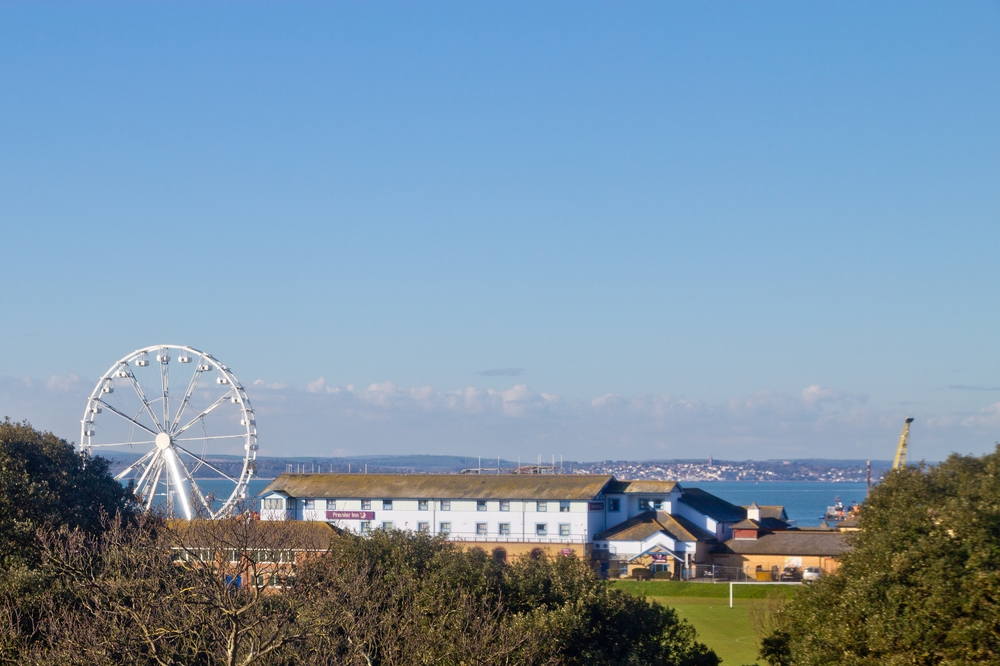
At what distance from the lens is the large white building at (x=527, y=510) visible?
78825 mm

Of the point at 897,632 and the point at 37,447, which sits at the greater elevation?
the point at 37,447

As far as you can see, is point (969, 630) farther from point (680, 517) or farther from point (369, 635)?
point (680, 517)

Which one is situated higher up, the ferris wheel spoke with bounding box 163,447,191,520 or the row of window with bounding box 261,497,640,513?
the ferris wheel spoke with bounding box 163,447,191,520

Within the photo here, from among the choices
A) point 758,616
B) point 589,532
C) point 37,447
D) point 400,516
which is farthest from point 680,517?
point 37,447

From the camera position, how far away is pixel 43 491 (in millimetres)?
35531

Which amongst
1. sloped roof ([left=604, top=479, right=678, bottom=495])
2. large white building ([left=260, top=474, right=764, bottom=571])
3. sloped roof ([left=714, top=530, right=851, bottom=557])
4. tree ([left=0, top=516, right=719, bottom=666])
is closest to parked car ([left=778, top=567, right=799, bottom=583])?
sloped roof ([left=714, top=530, right=851, bottom=557])

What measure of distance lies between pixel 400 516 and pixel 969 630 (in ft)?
221

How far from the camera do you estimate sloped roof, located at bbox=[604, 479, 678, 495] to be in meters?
83.4

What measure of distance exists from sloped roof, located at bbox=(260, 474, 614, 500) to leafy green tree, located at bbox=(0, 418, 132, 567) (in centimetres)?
4374

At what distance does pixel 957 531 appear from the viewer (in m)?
22.9

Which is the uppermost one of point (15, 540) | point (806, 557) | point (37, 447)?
point (37, 447)

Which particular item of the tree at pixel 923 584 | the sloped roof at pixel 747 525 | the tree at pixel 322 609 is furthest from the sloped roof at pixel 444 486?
the tree at pixel 923 584

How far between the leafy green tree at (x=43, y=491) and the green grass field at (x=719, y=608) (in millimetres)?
19850

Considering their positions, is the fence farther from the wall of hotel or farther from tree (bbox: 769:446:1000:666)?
tree (bbox: 769:446:1000:666)
